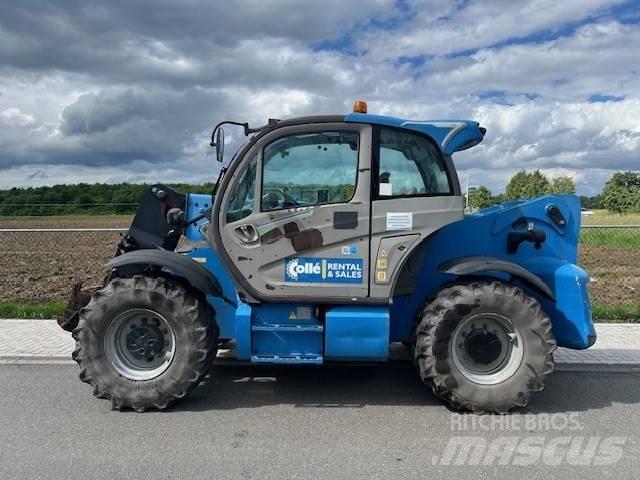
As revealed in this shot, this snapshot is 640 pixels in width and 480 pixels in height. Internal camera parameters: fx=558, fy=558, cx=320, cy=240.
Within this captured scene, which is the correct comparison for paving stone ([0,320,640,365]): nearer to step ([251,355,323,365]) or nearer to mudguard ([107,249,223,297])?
step ([251,355,323,365])

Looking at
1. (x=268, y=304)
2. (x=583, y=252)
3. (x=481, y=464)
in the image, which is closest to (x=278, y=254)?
(x=268, y=304)

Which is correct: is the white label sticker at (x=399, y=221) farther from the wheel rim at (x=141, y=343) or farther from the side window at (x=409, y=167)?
the wheel rim at (x=141, y=343)

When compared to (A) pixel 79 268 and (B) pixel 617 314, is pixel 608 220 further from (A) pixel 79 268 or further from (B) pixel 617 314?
(A) pixel 79 268

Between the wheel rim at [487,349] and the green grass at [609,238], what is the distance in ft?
40.5

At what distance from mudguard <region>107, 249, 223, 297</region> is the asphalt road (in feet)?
3.45

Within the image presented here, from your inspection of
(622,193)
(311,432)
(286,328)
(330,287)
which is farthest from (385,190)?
(622,193)

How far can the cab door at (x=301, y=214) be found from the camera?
476 cm

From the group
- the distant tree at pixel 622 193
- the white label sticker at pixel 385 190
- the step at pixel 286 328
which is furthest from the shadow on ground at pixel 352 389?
the distant tree at pixel 622 193

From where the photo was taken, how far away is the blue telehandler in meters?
4.76

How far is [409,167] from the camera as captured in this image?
16.1ft

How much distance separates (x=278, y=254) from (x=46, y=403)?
243 cm

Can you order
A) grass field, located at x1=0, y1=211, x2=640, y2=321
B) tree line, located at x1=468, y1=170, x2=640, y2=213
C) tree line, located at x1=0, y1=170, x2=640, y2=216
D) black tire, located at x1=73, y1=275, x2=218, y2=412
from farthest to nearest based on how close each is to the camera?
tree line, located at x1=468, y1=170, x2=640, y2=213 < tree line, located at x1=0, y1=170, x2=640, y2=216 < grass field, located at x1=0, y1=211, x2=640, y2=321 < black tire, located at x1=73, y1=275, x2=218, y2=412

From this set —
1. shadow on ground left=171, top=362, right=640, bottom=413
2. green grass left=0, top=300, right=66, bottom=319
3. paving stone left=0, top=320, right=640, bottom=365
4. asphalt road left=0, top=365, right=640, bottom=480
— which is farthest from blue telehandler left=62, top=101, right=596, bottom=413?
green grass left=0, top=300, right=66, bottom=319

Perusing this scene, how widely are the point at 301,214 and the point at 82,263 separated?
11154mm
